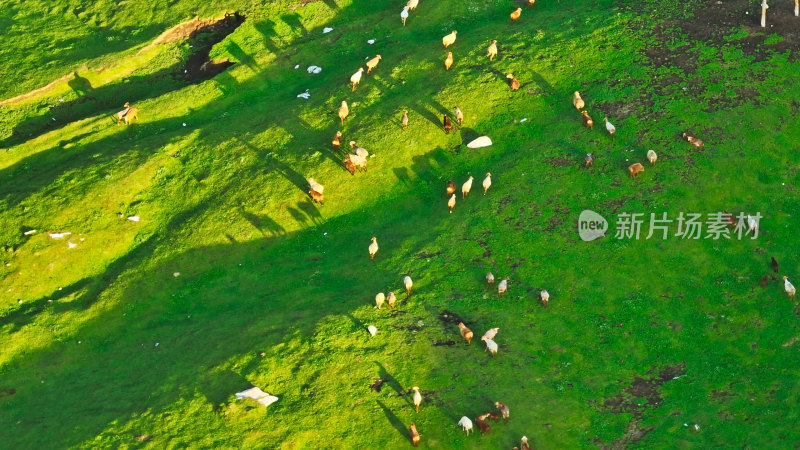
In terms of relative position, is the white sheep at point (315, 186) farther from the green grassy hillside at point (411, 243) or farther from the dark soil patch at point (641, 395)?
the dark soil patch at point (641, 395)

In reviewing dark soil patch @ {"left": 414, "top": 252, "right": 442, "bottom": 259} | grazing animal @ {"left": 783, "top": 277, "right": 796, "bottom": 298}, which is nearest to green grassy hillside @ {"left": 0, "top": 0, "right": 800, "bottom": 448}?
dark soil patch @ {"left": 414, "top": 252, "right": 442, "bottom": 259}

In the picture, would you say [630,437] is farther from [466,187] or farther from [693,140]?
[693,140]

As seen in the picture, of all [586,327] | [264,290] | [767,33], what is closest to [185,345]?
[264,290]

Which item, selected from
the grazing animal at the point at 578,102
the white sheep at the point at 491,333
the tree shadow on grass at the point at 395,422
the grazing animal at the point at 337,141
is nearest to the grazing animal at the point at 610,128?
the grazing animal at the point at 578,102

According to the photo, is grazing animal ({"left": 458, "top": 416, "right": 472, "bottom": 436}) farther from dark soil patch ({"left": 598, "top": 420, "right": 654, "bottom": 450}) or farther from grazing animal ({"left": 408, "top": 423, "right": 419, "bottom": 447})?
dark soil patch ({"left": 598, "top": 420, "right": 654, "bottom": 450})

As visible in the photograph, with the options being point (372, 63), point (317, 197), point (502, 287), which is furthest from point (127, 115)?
point (502, 287)

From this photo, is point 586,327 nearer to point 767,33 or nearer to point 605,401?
point 605,401
